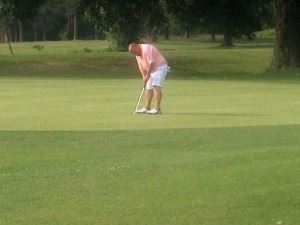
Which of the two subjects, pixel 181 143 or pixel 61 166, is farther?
pixel 181 143

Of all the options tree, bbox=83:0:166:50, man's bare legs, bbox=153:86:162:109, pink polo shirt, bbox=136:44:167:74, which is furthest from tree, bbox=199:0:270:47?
man's bare legs, bbox=153:86:162:109

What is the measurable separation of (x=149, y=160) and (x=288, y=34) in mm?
30727

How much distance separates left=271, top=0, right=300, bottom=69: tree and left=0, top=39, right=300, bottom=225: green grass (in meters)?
16.3

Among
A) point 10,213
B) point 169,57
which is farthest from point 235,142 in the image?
point 169,57

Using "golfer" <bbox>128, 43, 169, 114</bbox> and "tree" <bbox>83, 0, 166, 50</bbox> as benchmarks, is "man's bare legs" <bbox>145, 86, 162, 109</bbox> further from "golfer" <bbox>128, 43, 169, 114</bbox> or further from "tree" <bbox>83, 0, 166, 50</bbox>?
"tree" <bbox>83, 0, 166, 50</bbox>

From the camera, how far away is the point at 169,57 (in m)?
57.3

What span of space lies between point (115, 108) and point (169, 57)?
3676cm

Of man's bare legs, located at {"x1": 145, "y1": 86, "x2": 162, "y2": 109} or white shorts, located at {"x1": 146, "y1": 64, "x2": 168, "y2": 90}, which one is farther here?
white shorts, located at {"x1": 146, "y1": 64, "x2": 168, "y2": 90}

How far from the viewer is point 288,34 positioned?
136ft

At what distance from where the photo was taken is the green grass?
8672 mm

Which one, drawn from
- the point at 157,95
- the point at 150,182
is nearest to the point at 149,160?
the point at 150,182

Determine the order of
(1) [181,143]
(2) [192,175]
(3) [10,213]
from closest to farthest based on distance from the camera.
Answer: (3) [10,213] → (2) [192,175] → (1) [181,143]

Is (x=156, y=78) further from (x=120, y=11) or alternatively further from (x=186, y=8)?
(x=186, y=8)

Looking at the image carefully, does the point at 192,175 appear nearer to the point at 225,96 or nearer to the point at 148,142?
the point at 148,142
